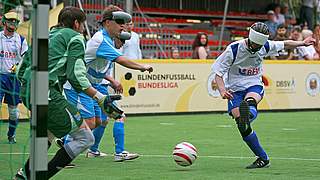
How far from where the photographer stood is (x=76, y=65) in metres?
8.66

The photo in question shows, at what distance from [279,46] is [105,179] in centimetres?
A: 329

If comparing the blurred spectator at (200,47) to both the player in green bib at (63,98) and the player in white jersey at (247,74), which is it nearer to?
the player in white jersey at (247,74)

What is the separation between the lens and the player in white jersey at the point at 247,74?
448 inches

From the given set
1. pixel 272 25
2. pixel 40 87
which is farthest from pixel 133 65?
pixel 272 25

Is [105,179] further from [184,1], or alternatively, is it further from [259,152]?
[184,1]

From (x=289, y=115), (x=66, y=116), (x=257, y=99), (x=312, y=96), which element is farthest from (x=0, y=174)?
(x=312, y=96)

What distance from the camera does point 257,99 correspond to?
1177 centimetres

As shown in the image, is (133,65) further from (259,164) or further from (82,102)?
(259,164)

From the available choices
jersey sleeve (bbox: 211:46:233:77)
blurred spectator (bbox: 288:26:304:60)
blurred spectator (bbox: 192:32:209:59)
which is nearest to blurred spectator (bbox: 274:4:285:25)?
blurred spectator (bbox: 288:26:304:60)

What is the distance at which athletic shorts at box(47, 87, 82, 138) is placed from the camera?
865cm

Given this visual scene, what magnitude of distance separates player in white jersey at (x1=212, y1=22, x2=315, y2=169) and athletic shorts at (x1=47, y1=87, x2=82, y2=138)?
309cm

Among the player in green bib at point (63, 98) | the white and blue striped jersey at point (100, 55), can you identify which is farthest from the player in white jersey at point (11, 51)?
the player in green bib at point (63, 98)

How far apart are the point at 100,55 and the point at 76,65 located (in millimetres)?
2478

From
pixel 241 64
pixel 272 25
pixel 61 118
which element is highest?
pixel 272 25
